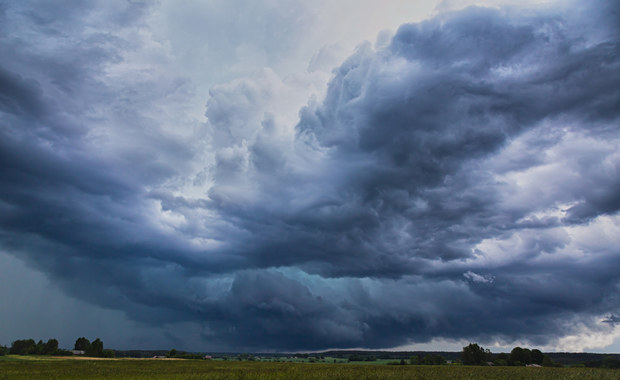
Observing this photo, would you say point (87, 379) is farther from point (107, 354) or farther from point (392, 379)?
point (107, 354)

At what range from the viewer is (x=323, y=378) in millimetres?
43656

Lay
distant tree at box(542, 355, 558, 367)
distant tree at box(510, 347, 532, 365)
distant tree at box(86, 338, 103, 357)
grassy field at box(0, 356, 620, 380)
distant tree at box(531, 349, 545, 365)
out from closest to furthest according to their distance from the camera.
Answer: grassy field at box(0, 356, 620, 380)
distant tree at box(542, 355, 558, 367)
distant tree at box(531, 349, 545, 365)
distant tree at box(510, 347, 532, 365)
distant tree at box(86, 338, 103, 357)

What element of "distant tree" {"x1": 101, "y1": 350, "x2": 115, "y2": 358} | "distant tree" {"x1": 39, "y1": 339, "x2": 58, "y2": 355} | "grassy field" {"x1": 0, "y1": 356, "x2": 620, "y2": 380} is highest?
"grassy field" {"x1": 0, "y1": 356, "x2": 620, "y2": 380}

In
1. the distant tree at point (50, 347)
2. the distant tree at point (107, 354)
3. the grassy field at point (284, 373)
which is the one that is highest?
the grassy field at point (284, 373)

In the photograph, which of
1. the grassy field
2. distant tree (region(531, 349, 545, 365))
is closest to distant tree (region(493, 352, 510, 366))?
Answer: distant tree (region(531, 349, 545, 365))

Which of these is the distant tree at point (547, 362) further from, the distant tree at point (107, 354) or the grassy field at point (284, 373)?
the distant tree at point (107, 354)

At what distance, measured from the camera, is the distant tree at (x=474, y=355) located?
17738 cm

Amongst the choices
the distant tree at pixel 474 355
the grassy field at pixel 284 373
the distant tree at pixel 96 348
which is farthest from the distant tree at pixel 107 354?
the distant tree at pixel 474 355

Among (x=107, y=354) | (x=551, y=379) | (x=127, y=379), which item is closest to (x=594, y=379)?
(x=551, y=379)

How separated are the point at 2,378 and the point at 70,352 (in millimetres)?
173110

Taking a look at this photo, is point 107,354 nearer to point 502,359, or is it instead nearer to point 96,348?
point 96,348

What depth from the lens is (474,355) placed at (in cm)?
17912

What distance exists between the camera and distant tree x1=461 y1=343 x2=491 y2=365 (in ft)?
582

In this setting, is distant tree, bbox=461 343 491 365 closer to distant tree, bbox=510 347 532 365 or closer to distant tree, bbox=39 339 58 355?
distant tree, bbox=510 347 532 365
